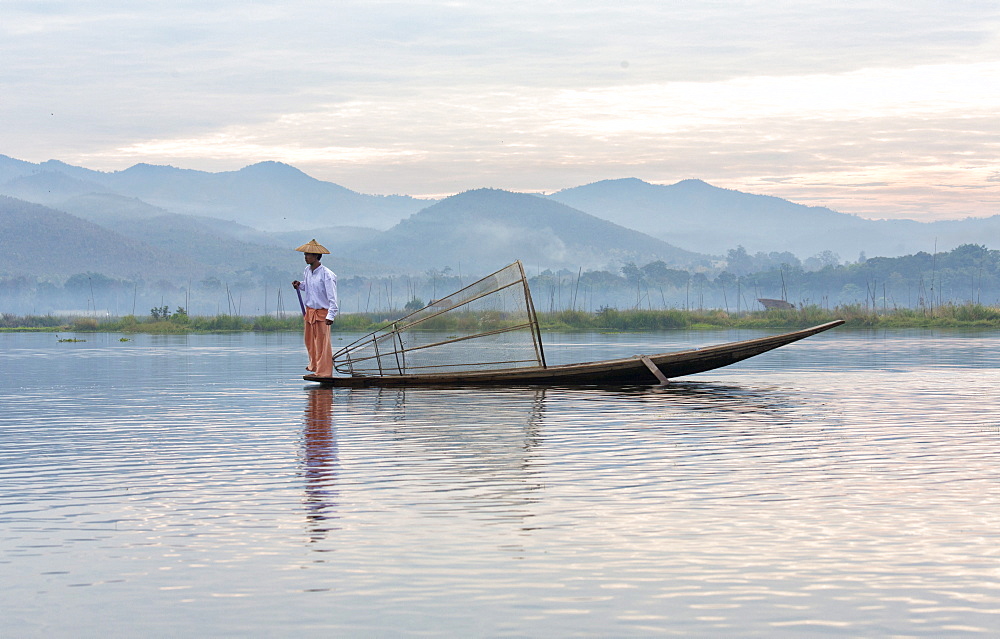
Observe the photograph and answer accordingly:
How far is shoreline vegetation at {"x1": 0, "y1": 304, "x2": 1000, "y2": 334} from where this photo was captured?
46.7m

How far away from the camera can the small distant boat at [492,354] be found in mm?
16484

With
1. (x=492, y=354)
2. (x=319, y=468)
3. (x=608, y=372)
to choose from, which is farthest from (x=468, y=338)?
(x=319, y=468)

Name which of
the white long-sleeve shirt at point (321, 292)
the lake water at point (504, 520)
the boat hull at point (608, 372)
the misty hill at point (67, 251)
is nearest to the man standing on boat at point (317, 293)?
the white long-sleeve shirt at point (321, 292)

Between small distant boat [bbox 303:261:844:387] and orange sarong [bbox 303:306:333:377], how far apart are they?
161 mm

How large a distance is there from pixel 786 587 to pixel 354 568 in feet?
6.47

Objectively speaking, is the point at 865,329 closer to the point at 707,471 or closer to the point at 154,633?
the point at 707,471

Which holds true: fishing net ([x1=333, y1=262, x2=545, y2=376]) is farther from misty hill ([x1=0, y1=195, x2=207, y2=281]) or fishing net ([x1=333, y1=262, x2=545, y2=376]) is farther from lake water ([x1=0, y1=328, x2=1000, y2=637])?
misty hill ([x1=0, y1=195, x2=207, y2=281])

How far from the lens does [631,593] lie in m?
5.36

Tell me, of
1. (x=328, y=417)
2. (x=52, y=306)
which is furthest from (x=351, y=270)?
(x=328, y=417)

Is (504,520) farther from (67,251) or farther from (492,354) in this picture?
(67,251)

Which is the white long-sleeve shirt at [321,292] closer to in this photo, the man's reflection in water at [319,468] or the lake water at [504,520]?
the man's reflection in water at [319,468]

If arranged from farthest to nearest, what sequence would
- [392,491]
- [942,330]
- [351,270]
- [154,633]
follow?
[351,270] < [942,330] < [392,491] < [154,633]

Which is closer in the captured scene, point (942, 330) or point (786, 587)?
point (786, 587)

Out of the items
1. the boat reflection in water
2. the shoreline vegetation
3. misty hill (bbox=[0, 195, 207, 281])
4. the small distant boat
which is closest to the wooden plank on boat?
the small distant boat
